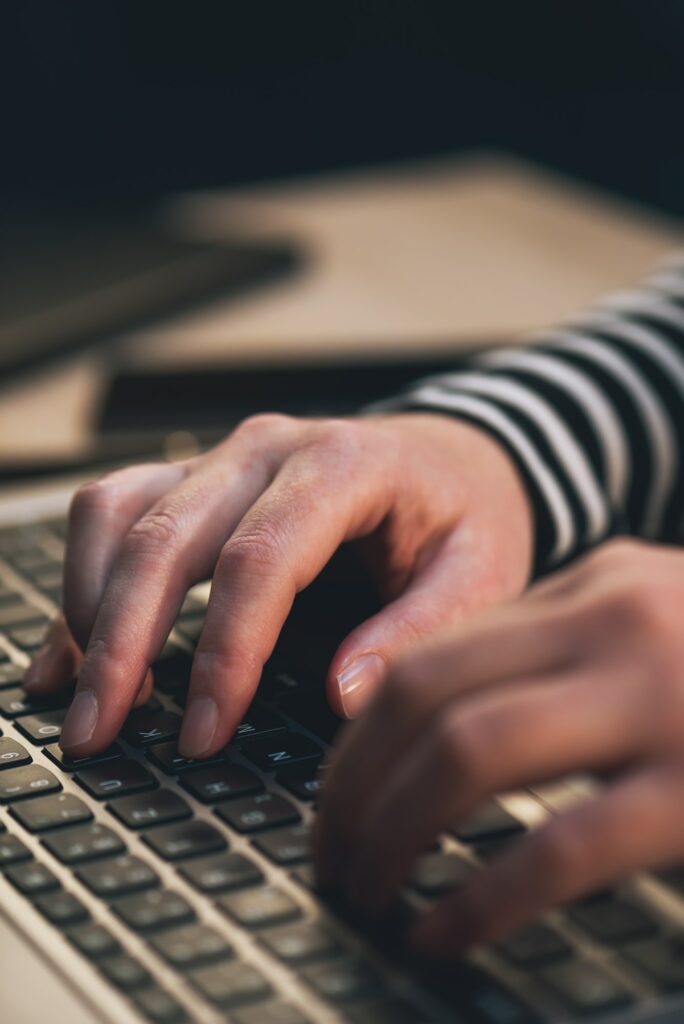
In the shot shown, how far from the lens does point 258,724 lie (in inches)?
17.1

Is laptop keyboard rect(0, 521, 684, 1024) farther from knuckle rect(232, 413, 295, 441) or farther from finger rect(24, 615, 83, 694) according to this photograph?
knuckle rect(232, 413, 295, 441)

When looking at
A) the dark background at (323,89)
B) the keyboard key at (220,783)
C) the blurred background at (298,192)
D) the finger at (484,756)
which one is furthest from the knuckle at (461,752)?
the dark background at (323,89)

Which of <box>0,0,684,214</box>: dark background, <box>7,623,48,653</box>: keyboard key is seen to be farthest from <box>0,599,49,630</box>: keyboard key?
<box>0,0,684,214</box>: dark background

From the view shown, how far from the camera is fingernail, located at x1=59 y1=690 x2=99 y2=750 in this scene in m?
0.41

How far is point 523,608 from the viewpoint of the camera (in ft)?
1.19

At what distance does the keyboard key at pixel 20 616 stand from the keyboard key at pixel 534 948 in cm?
25

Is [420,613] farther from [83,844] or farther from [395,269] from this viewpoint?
[395,269]

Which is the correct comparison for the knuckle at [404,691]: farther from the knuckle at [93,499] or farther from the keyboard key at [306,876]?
the knuckle at [93,499]

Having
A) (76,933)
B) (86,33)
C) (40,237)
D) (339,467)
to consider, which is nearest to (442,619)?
(339,467)

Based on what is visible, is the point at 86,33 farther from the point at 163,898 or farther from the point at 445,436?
the point at 163,898

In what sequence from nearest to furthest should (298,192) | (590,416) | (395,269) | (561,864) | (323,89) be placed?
(561,864) → (590,416) → (395,269) → (298,192) → (323,89)

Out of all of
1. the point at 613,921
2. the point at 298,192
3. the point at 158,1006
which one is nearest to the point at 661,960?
the point at 613,921

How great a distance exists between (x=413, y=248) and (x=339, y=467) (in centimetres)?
62

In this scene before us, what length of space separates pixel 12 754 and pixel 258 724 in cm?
8
